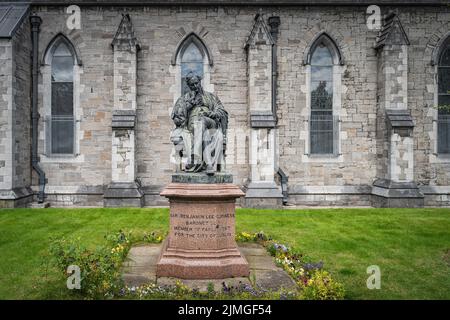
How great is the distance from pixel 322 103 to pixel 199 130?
10731mm

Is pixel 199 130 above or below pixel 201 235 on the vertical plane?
above

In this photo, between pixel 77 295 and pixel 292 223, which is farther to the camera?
pixel 292 223

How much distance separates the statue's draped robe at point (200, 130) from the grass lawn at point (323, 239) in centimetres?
292

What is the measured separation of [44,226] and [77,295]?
5906 millimetres

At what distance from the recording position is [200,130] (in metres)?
7.27

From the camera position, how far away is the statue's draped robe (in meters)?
7.30

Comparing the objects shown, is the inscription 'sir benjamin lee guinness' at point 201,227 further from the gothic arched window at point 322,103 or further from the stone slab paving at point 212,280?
the gothic arched window at point 322,103

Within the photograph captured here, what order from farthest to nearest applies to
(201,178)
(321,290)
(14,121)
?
(14,121) < (201,178) < (321,290)

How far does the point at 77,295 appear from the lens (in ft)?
20.1

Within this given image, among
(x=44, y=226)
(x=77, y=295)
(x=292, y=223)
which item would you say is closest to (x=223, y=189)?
(x=77, y=295)

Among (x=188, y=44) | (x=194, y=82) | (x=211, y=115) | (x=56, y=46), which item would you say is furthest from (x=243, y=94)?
(x=211, y=115)

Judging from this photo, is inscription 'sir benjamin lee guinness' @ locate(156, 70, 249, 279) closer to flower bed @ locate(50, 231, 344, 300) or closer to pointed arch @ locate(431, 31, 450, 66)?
flower bed @ locate(50, 231, 344, 300)

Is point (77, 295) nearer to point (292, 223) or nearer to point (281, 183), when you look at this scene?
point (292, 223)

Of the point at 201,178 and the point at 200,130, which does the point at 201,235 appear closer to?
the point at 201,178
